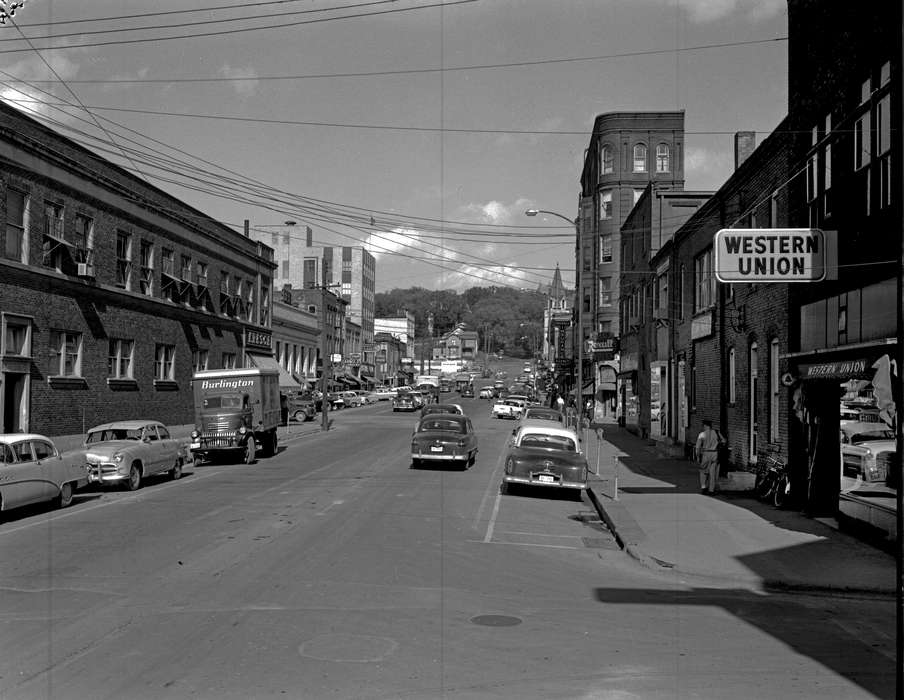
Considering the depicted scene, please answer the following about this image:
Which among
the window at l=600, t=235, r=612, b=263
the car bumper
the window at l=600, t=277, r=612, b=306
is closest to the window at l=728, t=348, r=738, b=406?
the car bumper

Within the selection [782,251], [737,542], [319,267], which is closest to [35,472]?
[737,542]

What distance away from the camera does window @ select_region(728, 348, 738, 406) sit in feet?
76.9

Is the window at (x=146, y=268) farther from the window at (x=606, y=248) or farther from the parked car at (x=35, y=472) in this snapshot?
the window at (x=606, y=248)

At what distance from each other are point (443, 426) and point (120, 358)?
17760 mm

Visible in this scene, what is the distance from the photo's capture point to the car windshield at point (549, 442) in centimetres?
2161

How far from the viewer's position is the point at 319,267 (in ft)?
353

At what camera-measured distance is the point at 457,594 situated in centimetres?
1045

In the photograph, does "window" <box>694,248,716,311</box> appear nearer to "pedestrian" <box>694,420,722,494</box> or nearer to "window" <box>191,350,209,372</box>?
"pedestrian" <box>694,420,722,494</box>

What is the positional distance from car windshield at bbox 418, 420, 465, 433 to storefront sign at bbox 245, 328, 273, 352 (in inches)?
1134

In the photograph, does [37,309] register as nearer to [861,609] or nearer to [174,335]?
[174,335]

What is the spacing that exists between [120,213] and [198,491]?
66.6 feet

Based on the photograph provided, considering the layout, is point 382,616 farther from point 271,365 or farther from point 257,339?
point 271,365

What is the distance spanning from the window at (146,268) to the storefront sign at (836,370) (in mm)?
30943

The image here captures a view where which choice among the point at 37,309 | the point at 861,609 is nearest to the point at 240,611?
the point at 861,609
